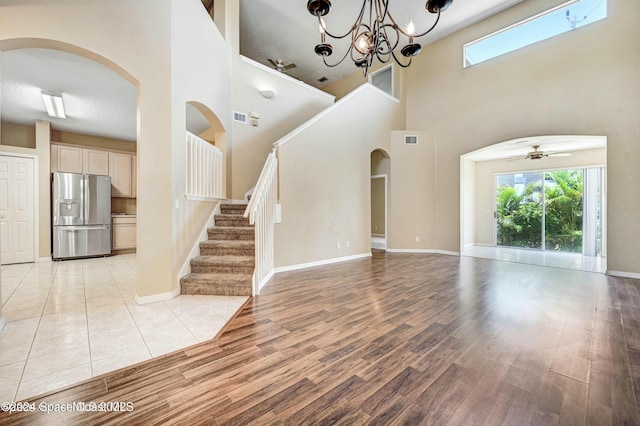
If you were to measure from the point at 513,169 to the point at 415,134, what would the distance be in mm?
3314

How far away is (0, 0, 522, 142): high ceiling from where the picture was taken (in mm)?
3756

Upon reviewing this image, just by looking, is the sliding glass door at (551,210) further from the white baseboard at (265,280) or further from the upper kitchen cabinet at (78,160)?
the upper kitchen cabinet at (78,160)

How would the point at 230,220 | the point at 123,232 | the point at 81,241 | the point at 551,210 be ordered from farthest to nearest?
the point at 551,210, the point at 123,232, the point at 81,241, the point at 230,220

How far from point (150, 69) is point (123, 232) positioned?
5.61 meters

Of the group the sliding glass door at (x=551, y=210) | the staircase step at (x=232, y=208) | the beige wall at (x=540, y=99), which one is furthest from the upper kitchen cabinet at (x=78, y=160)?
the sliding glass door at (x=551, y=210)

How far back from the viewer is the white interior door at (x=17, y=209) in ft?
17.3

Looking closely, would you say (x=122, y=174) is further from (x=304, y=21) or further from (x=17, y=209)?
(x=304, y=21)

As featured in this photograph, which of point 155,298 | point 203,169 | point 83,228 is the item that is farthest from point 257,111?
point 83,228

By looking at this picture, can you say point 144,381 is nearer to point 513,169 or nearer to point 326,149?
point 326,149

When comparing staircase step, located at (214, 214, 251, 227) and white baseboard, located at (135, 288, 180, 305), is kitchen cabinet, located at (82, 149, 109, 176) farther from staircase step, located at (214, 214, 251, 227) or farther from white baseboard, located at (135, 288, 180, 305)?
white baseboard, located at (135, 288, 180, 305)

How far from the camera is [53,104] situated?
15.6 feet

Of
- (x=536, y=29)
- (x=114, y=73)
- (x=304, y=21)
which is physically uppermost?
(x=304, y=21)

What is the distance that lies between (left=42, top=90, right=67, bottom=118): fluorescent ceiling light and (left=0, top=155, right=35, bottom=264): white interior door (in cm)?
131

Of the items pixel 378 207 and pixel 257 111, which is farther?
pixel 378 207
